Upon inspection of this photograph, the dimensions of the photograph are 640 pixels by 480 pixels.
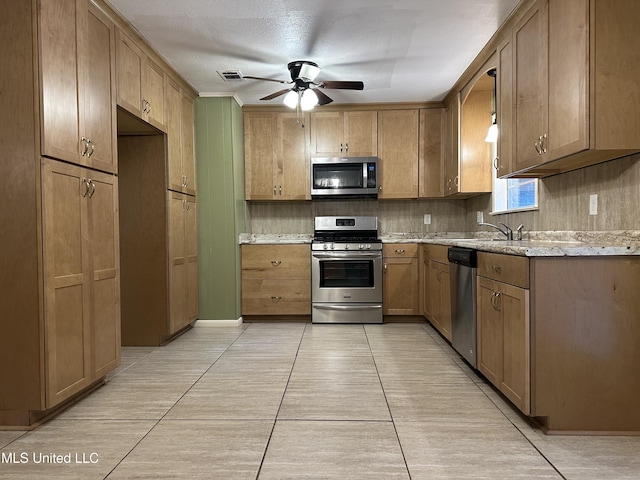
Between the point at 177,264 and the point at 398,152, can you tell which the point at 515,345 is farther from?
the point at 398,152

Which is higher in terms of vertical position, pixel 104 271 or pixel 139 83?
pixel 139 83

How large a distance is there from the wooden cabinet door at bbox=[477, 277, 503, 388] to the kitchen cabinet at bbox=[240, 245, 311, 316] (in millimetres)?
2344

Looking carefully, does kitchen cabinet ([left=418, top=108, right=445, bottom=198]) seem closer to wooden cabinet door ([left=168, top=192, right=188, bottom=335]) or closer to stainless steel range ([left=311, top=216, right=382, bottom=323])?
stainless steel range ([left=311, top=216, right=382, bottom=323])

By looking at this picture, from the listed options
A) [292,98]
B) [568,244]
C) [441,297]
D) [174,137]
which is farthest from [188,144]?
[568,244]

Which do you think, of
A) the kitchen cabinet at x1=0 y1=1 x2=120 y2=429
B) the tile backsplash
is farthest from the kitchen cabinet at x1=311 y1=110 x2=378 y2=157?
the kitchen cabinet at x1=0 y1=1 x2=120 y2=429

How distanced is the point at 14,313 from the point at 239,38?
2323 mm

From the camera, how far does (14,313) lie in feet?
6.95

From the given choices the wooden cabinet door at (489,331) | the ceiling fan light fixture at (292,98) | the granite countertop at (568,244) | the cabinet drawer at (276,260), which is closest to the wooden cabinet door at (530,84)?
the granite countertop at (568,244)

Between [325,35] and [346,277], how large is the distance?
2487mm

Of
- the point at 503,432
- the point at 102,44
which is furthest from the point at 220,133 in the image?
the point at 503,432

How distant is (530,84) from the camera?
2658 mm

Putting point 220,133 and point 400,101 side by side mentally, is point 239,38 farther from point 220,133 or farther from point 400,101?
point 400,101

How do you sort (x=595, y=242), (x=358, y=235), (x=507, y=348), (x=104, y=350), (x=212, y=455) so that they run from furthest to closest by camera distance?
(x=358, y=235), (x=104, y=350), (x=595, y=242), (x=507, y=348), (x=212, y=455)

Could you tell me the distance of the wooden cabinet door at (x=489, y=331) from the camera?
2.47 m
